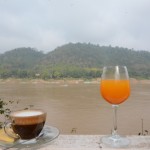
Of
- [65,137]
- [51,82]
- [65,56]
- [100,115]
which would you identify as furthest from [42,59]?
[65,137]

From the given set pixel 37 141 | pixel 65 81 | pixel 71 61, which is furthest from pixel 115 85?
pixel 71 61

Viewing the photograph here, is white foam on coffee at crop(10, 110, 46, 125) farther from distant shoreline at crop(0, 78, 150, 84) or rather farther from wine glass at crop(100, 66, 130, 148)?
distant shoreline at crop(0, 78, 150, 84)

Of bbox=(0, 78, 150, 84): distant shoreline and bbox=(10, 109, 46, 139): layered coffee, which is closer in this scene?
bbox=(10, 109, 46, 139): layered coffee

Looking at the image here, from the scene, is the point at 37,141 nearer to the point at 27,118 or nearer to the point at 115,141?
the point at 27,118

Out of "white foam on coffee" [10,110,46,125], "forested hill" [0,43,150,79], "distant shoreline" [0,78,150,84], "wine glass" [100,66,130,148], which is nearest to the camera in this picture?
"white foam on coffee" [10,110,46,125]

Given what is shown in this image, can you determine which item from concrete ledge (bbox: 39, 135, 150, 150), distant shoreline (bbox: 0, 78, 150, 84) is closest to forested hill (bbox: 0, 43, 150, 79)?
distant shoreline (bbox: 0, 78, 150, 84)

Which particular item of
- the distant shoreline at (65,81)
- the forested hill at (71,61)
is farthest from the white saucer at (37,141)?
the distant shoreline at (65,81)

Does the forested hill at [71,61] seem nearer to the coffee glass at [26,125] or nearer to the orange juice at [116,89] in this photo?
the orange juice at [116,89]
